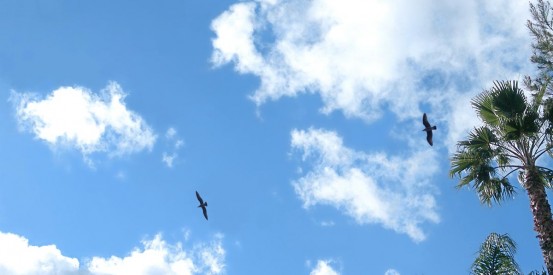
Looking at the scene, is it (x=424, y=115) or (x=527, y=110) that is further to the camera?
(x=424, y=115)

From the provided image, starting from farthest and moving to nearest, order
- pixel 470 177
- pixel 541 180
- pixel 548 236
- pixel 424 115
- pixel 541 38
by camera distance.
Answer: pixel 541 38, pixel 424 115, pixel 470 177, pixel 541 180, pixel 548 236

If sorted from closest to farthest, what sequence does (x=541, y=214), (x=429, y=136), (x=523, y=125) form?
(x=541, y=214) → (x=523, y=125) → (x=429, y=136)

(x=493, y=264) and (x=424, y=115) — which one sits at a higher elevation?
Answer: (x=424, y=115)

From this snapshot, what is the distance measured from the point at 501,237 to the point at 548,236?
4.30ft

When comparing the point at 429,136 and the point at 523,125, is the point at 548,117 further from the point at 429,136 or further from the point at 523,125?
the point at 429,136

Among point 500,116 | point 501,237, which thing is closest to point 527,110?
point 500,116

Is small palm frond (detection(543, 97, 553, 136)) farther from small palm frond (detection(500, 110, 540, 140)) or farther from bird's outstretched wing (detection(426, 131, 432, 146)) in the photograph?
bird's outstretched wing (detection(426, 131, 432, 146))

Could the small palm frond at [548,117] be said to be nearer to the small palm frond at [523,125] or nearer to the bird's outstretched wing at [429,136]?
the small palm frond at [523,125]

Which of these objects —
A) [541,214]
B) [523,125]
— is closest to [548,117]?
[523,125]

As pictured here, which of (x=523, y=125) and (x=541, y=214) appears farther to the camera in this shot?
(x=523, y=125)

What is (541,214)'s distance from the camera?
13977mm

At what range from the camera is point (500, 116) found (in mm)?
15438

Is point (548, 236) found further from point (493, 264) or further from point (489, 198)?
point (489, 198)

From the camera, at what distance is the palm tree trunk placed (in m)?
13.5
